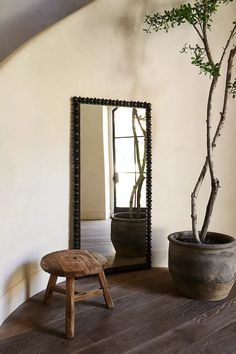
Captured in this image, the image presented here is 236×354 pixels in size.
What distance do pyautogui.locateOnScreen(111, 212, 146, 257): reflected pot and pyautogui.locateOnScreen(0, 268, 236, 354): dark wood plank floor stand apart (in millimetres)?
352

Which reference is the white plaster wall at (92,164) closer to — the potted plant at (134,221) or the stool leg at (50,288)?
the potted plant at (134,221)

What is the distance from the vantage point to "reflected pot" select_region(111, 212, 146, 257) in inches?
97.7

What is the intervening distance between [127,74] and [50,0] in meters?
0.90

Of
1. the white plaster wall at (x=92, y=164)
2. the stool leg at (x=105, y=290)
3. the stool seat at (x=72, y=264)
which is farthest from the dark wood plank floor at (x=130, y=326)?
the white plaster wall at (x=92, y=164)

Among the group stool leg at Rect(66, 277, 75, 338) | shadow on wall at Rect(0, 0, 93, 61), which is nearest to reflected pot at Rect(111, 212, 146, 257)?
stool leg at Rect(66, 277, 75, 338)

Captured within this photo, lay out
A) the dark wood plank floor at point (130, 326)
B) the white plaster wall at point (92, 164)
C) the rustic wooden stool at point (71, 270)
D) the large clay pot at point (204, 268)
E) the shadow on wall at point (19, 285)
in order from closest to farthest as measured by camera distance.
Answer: the dark wood plank floor at point (130, 326)
the rustic wooden stool at point (71, 270)
the shadow on wall at point (19, 285)
the large clay pot at point (204, 268)
the white plaster wall at point (92, 164)

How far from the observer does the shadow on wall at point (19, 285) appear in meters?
1.91

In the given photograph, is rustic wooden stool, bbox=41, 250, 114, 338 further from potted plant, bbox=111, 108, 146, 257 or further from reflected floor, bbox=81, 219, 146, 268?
potted plant, bbox=111, 108, 146, 257

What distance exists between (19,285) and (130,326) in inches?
31.6

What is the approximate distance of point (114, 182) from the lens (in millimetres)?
2469

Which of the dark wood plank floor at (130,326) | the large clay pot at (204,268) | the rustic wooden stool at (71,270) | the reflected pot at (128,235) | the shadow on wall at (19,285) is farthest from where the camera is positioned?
the reflected pot at (128,235)

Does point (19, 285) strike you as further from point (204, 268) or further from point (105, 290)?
point (204, 268)

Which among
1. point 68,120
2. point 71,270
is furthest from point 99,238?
point 68,120

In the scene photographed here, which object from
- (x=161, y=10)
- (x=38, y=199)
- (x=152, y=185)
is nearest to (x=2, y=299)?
(x=38, y=199)
